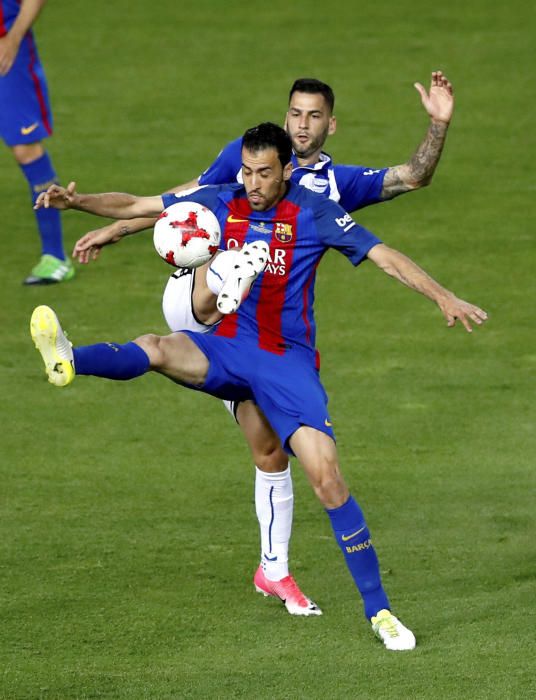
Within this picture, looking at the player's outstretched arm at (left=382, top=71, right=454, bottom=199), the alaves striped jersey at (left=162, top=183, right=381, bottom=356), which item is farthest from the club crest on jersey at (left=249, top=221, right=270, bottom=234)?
the player's outstretched arm at (left=382, top=71, right=454, bottom=199)

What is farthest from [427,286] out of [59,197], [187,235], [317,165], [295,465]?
[295,465]

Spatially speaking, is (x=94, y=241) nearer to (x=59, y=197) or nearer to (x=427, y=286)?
(x=59, y=197)

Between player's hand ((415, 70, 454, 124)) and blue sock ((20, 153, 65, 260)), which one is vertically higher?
player's hand ((415, 70, 454, 124))

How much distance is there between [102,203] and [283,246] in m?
0.93

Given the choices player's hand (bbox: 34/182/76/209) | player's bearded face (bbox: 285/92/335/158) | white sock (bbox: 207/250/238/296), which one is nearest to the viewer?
white sock (bbox: 207/250/238/296)

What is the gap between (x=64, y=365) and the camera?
6.82 m

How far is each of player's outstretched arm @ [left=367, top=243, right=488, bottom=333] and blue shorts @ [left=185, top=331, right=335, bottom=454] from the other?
64 cm

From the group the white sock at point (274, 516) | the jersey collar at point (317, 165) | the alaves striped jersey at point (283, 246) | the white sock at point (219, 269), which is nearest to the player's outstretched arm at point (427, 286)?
the alaves striped jersey at point (283, 246)

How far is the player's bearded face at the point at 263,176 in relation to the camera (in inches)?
277

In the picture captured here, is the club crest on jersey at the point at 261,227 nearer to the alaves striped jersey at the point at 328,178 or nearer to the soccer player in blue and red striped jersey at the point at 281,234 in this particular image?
the soccer player in blue and red striped jersey at the point at 281,234

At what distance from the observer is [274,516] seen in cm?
765

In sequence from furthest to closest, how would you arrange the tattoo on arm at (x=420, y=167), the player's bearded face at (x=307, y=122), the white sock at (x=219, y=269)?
the tattoo on arm at (x=420, y=167) < the player's bearded face at (x=307, y=122) < the white sock at (x=219, y=269)

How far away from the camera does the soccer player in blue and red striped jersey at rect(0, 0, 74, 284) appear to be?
40.1ft

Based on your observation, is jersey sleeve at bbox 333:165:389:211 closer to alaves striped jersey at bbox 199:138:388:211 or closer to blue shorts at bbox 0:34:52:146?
alaves striped jersey at bbox 199:138:388:211
